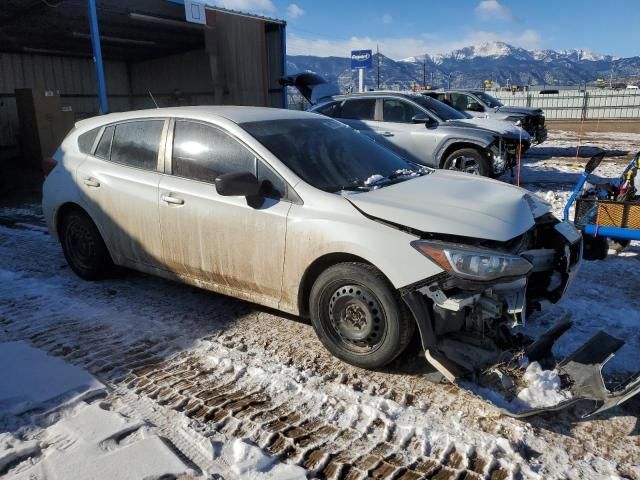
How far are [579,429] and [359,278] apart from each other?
4.92 feet

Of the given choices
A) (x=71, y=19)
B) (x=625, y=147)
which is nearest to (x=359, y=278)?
(x=71, y=19)

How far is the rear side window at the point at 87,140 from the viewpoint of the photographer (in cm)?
499

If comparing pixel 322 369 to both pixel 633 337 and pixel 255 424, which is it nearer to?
pixel 255 424

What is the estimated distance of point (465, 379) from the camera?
303 cm

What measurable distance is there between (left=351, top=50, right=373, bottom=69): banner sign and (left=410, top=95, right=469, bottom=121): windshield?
1567cm

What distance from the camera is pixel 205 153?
408 centimetres

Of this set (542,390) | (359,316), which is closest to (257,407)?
(359,316)

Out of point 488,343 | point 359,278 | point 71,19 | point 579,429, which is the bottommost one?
point 579,429

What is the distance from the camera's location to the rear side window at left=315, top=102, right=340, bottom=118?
9.95m

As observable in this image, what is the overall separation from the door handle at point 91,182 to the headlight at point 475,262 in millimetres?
3286

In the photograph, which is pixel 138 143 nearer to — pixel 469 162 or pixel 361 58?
pixel 469 162

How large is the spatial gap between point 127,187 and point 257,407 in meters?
2.46

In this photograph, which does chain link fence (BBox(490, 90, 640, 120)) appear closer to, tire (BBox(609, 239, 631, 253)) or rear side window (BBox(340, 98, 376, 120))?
rear side window (BBox(340, 98, 376, 120))

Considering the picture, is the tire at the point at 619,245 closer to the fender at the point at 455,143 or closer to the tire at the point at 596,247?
the tire at the point at 596,247
